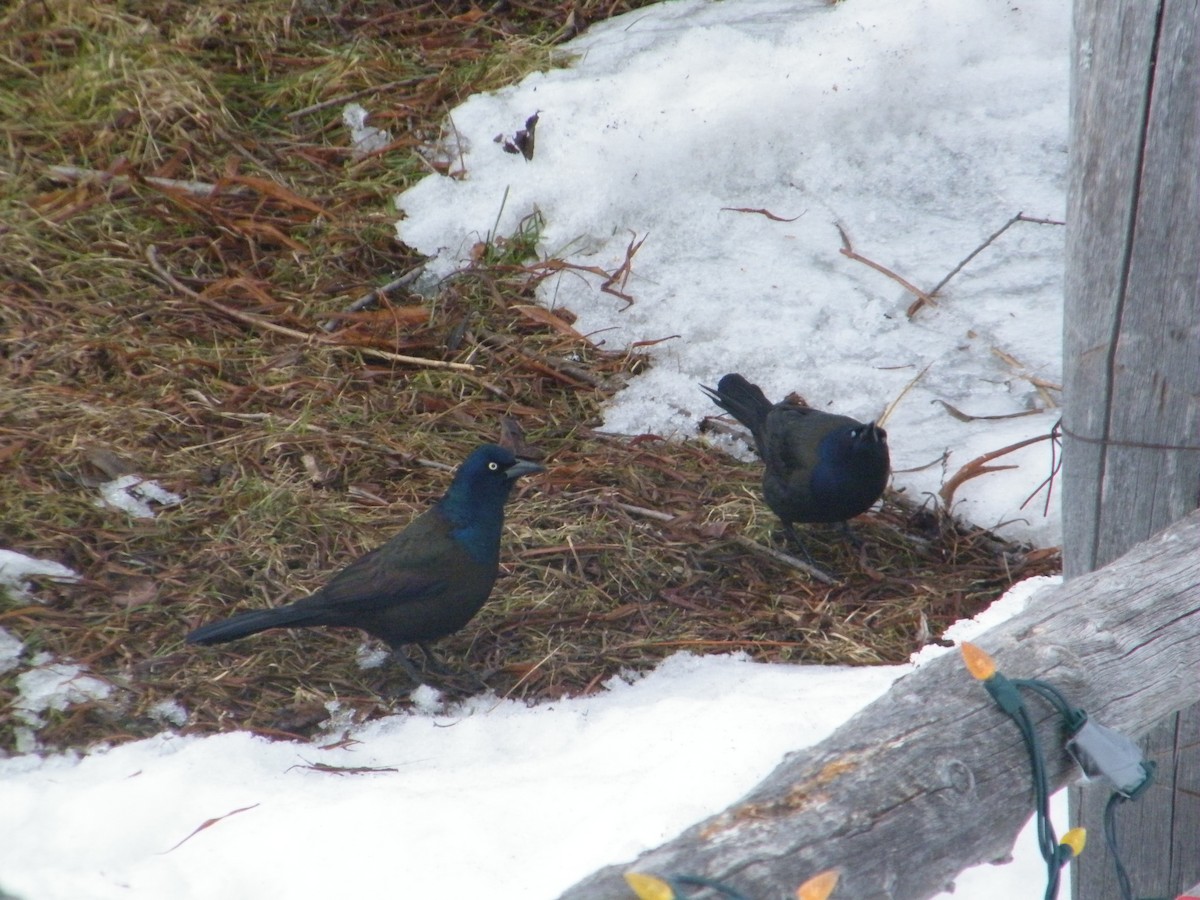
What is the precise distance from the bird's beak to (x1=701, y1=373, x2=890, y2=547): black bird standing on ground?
42.1 inches

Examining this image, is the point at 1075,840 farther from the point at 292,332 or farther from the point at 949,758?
the point at 292,332

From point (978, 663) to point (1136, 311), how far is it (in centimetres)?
98

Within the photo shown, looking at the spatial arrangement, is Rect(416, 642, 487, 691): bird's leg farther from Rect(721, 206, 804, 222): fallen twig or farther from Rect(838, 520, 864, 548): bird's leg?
Rect(721, 206, 804, 222): fallen twig

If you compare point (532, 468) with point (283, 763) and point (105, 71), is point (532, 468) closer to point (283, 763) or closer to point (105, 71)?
point (283, 763)

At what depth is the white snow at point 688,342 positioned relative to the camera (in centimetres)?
315

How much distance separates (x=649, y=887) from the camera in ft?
4.70

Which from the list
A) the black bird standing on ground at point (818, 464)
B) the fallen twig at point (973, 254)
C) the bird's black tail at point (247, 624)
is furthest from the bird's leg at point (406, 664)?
the fallen twig at point (973, 254)

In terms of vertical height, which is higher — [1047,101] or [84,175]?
[1047,101]

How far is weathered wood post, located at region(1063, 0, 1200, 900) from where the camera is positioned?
238 centimetres

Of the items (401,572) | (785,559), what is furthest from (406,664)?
(785,559)

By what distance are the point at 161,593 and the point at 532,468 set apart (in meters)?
1.41

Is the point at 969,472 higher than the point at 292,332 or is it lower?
lower

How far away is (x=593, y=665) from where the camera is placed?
171 inches

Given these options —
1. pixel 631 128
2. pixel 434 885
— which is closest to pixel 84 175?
pixel 631 128
